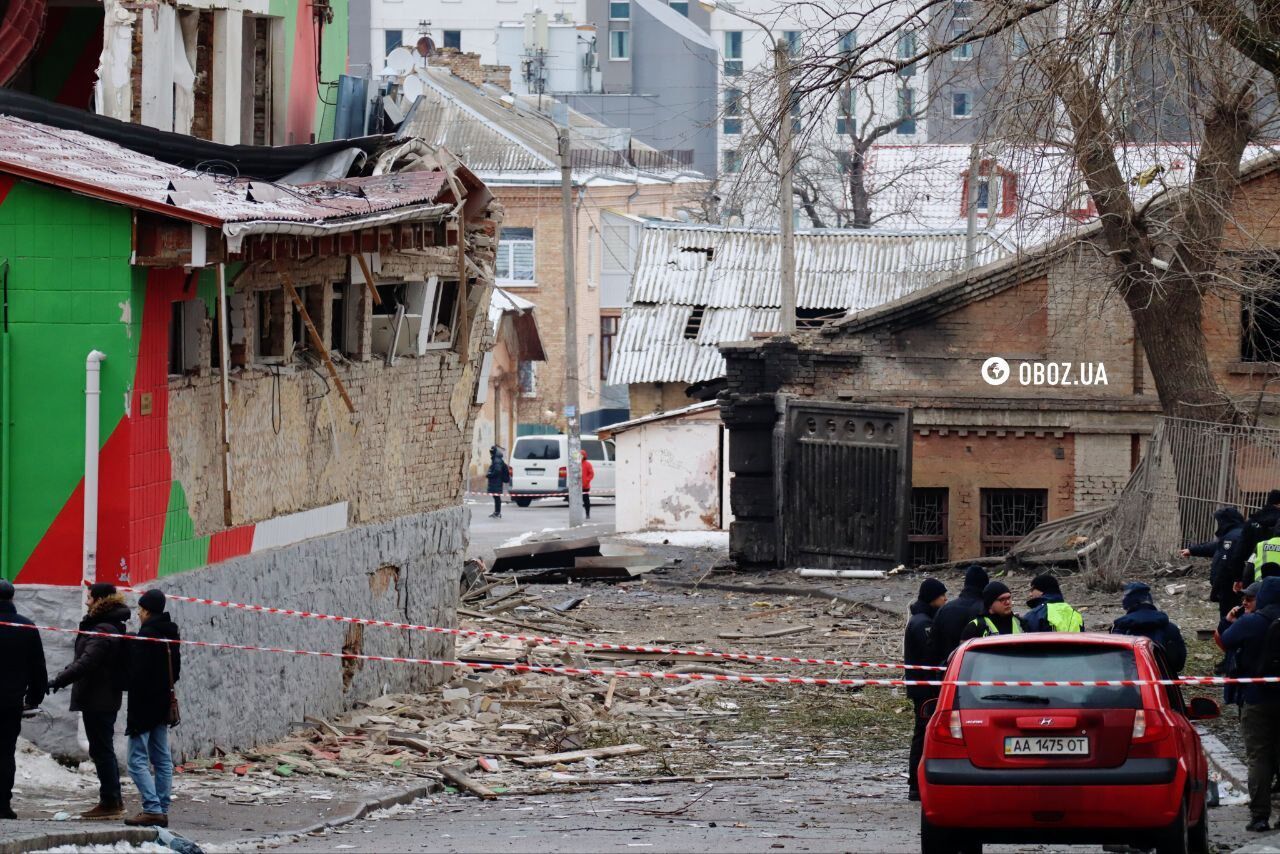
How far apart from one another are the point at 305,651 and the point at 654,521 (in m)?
23.3

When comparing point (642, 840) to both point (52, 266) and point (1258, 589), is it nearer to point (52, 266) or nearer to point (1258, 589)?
point (1258, 589)

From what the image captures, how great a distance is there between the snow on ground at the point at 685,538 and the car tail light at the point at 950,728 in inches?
946

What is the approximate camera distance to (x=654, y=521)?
3922cm

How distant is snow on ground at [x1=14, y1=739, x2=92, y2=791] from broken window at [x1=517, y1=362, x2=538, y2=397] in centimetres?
4736

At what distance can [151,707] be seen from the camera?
11727mm

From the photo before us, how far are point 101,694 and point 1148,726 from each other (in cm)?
610

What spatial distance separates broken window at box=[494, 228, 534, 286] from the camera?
6038 centimetres

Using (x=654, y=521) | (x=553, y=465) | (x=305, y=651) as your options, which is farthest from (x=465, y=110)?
(x=305, y=651)

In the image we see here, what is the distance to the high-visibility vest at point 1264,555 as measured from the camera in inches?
628

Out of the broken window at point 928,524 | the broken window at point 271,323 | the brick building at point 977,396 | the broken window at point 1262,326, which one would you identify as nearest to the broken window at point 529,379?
the brick building at point 977,396

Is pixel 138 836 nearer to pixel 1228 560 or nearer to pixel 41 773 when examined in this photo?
pixel 41 773

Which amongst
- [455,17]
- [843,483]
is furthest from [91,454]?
[455,17]

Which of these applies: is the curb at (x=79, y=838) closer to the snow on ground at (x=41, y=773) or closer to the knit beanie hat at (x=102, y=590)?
the knit beanie hat at (x=102, y=590)

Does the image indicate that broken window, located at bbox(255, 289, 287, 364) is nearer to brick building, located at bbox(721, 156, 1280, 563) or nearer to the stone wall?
the stone wall
